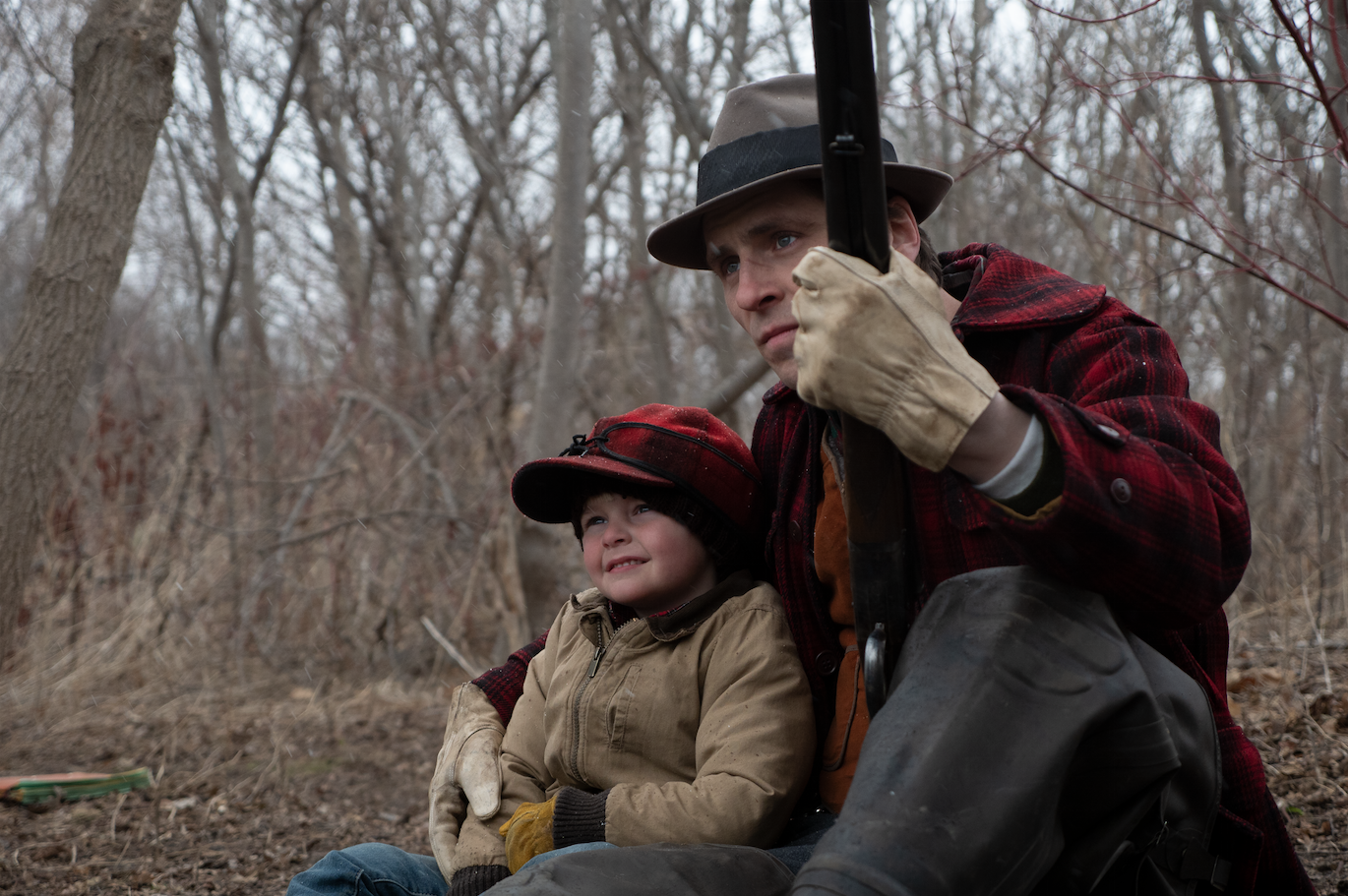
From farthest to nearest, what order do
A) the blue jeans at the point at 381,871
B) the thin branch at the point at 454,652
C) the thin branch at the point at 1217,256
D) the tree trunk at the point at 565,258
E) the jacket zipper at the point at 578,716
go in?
the thin branch at the point at 454,652 < the tree trunk at the point at 565,258 < the thin branch at the point at 1217,256 < the jacket zipper at the point at 578,716 < the blue jeans at the point at 381,871

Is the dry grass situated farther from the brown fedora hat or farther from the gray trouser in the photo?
the brown fedora hat

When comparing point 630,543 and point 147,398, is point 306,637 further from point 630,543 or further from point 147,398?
point 630,543

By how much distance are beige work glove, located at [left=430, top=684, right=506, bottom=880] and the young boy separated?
0.03 m

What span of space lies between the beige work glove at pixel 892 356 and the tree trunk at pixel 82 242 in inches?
150

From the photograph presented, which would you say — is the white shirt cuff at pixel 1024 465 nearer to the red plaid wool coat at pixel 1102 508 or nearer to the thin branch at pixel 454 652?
the red plaid wool coat at pixel 1102 508

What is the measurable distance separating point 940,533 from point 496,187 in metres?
7.12

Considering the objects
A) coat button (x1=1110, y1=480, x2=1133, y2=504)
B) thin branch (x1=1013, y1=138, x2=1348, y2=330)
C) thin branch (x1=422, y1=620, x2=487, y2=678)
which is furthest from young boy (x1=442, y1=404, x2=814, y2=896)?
thin branch (x1=422, y1=620, x2=487, y2=678)

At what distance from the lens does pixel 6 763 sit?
4.78 metres

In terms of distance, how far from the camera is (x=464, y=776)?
217 cm

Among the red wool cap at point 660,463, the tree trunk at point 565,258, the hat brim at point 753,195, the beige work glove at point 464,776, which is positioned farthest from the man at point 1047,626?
the tree trunk at point 565,258

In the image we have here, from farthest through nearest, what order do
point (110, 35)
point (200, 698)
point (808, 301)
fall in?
1. point (200, 698)
2. point (110, 35)
3. point (808, 301)

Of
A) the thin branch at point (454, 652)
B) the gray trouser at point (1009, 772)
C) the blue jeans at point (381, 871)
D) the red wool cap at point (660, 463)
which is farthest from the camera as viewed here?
the thin branch at point (454, 652)

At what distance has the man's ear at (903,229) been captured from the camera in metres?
2.00

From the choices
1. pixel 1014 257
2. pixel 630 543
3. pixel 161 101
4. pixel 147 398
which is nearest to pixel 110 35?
pixel 161 101
